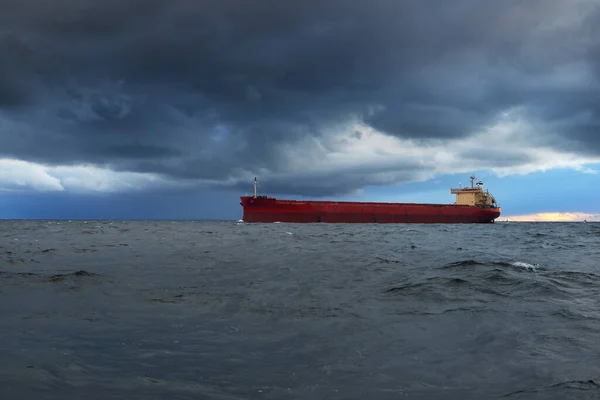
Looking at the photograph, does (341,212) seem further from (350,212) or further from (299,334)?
(299,334)

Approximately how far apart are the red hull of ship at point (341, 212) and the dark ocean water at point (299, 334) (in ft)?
174

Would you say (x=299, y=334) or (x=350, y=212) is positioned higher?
(x=350, y=212)

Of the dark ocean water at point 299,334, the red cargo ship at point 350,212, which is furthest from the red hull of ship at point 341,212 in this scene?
the dark ocean water at point 299,334

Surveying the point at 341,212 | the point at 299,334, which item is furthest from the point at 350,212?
the point at 299,334

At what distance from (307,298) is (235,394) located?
5.29 meters

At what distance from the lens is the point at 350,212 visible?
227 ft

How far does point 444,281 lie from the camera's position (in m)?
11.7

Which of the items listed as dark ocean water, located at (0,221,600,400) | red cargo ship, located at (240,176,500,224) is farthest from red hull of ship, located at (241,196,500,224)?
dark ocean water, located at (0,221,600,400)

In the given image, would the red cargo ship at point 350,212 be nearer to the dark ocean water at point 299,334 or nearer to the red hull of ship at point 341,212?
the red hull of ship at point 341,212

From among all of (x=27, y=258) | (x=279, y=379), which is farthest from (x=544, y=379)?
(x=27, y=258)

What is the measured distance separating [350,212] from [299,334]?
6272 cm

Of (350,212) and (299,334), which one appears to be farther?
(350,212)

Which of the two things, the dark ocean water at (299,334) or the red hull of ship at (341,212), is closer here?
the dark ocean water at (299,334)

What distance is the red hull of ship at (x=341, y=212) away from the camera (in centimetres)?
6694
